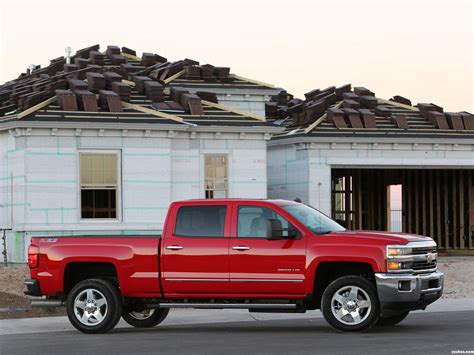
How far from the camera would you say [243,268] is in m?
15.8

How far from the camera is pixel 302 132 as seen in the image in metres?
34.2

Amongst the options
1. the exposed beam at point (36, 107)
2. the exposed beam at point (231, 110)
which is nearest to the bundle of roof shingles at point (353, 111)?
the exposed beam at point (231, 110)

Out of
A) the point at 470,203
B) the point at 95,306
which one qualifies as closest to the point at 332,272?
the point at 95,306

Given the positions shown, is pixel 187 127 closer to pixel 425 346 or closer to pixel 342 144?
pixel 342 144

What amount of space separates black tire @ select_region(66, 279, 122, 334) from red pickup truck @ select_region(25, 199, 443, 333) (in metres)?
0.01

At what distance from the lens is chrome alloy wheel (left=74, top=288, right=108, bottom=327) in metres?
16.2

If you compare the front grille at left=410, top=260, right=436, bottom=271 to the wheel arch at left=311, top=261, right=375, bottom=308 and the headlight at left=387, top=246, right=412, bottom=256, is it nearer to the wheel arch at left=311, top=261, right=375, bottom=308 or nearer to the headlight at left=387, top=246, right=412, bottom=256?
the headlight at left=387, top=246, right=412, bottom=256

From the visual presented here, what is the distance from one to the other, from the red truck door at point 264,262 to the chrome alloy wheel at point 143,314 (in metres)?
2.20

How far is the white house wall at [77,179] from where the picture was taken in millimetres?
28156

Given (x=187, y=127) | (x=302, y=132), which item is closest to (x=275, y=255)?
(x=187, y=127)

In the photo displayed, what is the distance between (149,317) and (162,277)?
1663 mm

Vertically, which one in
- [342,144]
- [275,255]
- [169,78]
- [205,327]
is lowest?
[205,327]

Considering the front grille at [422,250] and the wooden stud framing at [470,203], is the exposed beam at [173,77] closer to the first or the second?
the wooden stud framing at [470,203]

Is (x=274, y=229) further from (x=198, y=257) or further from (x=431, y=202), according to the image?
(x=431, y=202)
